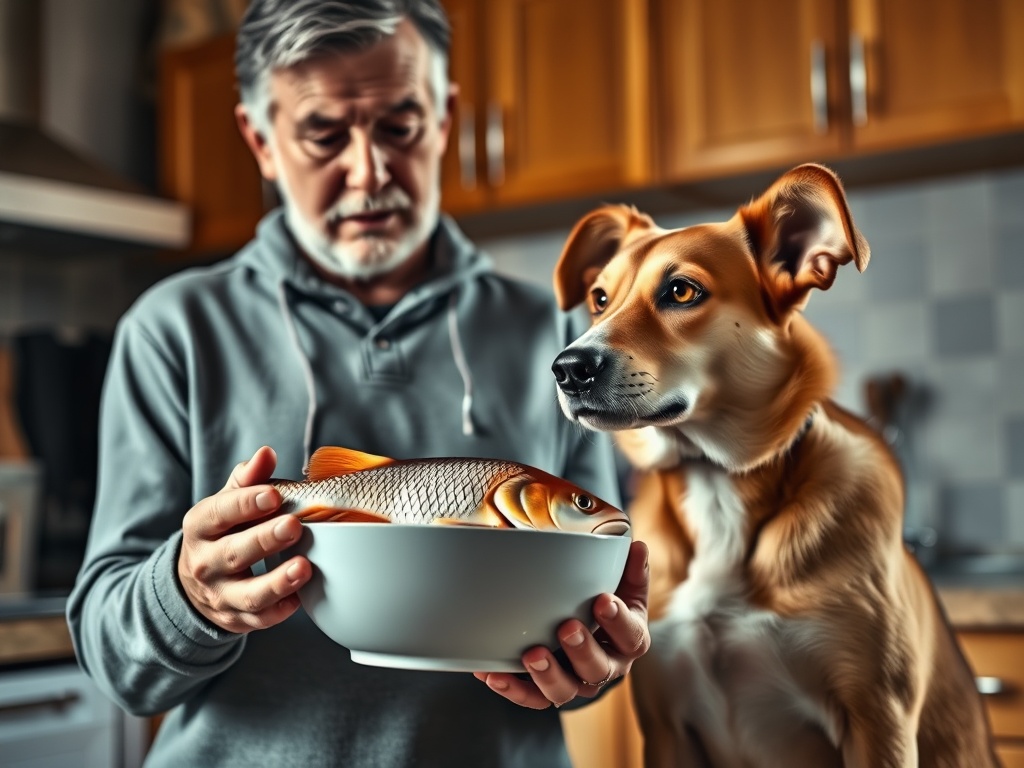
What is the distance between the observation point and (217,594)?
510mm

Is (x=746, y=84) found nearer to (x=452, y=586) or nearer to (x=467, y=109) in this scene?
(x=467, y=109)

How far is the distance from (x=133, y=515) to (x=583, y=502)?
36 centimetres

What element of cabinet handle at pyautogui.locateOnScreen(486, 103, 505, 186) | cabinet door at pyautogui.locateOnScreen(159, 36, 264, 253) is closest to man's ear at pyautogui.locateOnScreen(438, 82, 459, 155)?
cabinet handle at pyautogui.locateOnScreen(486, 103, 505, 186)

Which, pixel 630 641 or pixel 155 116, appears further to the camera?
pixel 155 116

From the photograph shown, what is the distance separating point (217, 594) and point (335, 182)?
253mm

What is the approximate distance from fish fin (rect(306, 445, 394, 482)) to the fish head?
0.06 metres

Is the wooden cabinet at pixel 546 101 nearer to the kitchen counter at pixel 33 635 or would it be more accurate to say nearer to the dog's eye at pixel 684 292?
the kitchen counter at pixel 33 635

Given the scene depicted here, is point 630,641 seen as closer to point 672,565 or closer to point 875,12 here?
point 672,565

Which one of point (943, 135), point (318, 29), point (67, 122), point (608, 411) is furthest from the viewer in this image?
point (67, 122)

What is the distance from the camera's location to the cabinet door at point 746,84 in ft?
5.50

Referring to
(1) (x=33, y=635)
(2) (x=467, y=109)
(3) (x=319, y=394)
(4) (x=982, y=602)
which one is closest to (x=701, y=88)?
(2) (x=467, y=109)

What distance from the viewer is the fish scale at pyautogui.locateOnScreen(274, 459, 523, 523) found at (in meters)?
0.42

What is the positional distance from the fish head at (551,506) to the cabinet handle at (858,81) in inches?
55.4

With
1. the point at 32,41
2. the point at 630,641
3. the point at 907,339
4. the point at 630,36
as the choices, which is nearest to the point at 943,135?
the point at 907,339
